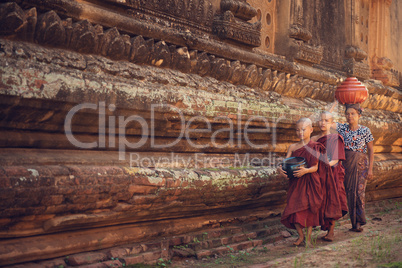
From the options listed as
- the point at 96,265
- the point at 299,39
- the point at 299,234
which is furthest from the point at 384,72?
the point at 96,265

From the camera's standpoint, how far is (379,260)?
323 centimetres

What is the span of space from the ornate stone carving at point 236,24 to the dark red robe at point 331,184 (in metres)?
1.28

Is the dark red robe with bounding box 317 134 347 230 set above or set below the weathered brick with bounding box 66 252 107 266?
above

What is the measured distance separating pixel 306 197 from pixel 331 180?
0.39 meters

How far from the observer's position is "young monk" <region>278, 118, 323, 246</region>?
4008 mm

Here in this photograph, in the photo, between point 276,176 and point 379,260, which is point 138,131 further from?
point 379,260

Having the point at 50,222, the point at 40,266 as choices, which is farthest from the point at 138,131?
the point at 40,266

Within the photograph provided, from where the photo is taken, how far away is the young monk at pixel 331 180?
4211 millimetres

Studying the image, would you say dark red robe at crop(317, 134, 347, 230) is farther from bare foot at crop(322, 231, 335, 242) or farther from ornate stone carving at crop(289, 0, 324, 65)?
ornate stone carving at crop(289, 0, 324, 65)

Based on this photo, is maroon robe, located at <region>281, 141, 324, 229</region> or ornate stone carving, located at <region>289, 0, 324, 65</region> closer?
maroon robe, located at <region>281, 141, 324, 229</region>

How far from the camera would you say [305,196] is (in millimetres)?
4035

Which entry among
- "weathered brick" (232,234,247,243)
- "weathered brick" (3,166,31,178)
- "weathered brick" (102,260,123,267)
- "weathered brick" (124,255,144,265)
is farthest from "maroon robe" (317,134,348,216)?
"weathered brick" (3,166,31,178)

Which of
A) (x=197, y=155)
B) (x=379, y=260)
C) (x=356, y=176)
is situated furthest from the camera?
(x=356, y=176)

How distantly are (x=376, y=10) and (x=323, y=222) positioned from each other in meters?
4.94
